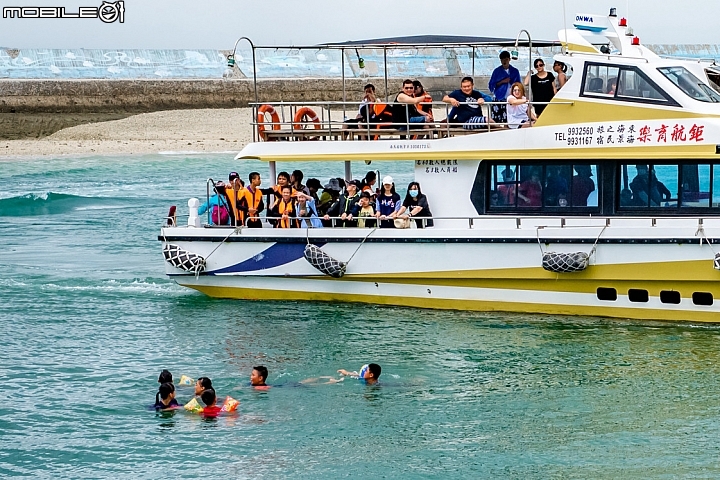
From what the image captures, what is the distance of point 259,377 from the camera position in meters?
15.6

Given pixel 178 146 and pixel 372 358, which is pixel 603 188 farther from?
pixel 178 146

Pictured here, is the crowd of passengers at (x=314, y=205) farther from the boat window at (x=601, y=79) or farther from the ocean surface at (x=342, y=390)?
the boat window at (x=601, y=79)

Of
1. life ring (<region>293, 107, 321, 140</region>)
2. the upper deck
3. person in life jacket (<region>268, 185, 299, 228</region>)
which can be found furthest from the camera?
life ring (<region>293, 107, 321, 140</region>)

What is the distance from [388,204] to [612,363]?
457 centimetres

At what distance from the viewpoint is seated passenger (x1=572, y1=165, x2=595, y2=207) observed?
59.4 ft

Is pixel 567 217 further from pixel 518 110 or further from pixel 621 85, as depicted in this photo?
pixel 621 85

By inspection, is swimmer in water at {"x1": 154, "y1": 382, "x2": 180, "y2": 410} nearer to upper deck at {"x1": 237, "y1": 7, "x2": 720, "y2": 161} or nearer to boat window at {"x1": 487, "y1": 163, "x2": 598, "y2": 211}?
upper deck at {"x1": 237, "y1": 7, "x2": 720, "y2": 161}

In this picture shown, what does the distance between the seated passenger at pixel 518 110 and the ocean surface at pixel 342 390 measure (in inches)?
116

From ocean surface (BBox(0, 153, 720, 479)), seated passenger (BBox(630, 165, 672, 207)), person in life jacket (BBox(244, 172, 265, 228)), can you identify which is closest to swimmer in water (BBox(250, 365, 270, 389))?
ocean surface (BBox(0, 153, 720, 479))

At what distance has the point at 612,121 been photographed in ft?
58.4

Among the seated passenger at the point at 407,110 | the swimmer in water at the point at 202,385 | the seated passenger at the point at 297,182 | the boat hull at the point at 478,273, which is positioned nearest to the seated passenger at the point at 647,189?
the boat hull at the point at 478,273

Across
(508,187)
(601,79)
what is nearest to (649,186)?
(601,79)

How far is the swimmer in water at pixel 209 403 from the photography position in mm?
14680

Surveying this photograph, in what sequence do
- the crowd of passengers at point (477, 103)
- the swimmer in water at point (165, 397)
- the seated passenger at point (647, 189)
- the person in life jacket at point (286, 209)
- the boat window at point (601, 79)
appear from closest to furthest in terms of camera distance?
the swimmer in water at point (165, 397) < the seated passenger at point (647, 189) < the boat window at point (601, 79) < the crowd of passengers at point (477, 103) < the person in life jacket at point (286, 209)
